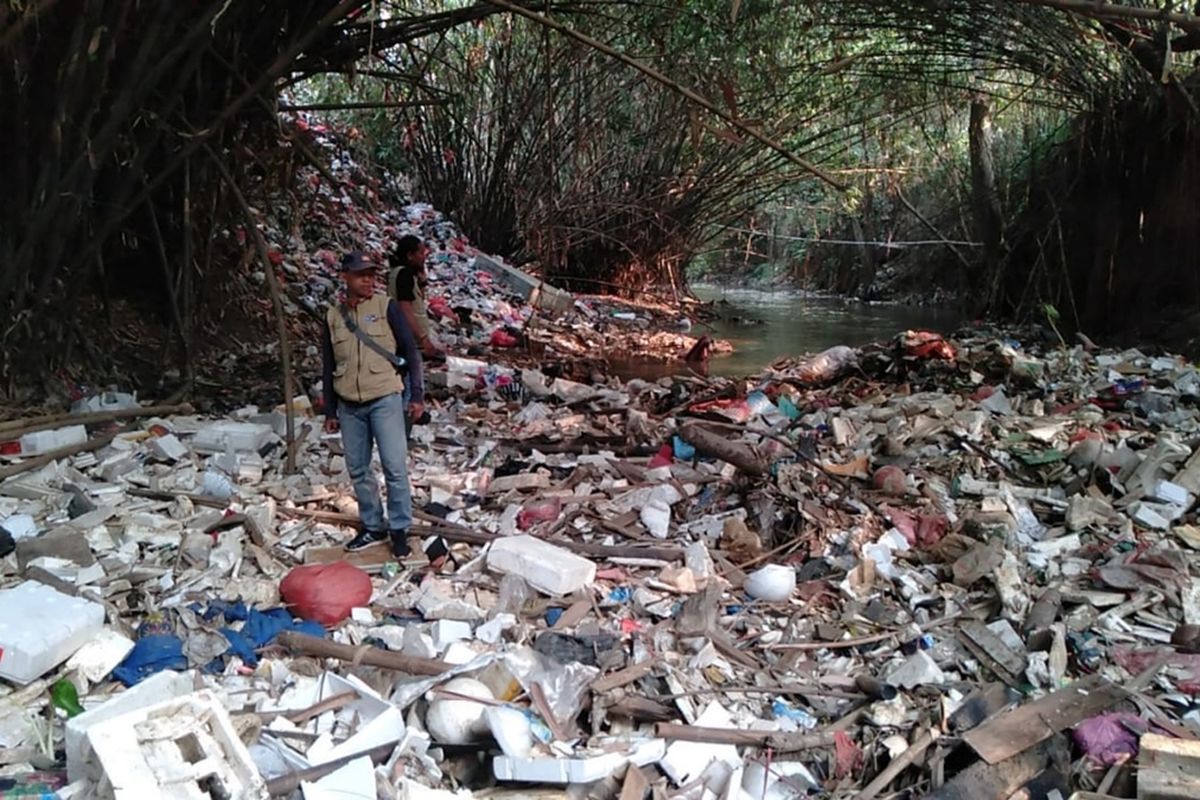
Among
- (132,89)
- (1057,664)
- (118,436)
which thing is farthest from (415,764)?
(132,89)

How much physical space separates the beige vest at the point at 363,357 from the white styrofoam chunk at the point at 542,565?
0.79 meters

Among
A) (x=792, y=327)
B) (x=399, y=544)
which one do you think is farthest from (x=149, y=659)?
(x=792, y=327)

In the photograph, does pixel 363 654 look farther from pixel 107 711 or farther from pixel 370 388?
pixel 370 388

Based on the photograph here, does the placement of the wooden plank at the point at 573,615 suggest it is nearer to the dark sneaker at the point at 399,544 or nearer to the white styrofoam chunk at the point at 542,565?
the white styrofoam chunk at the point at 542,565

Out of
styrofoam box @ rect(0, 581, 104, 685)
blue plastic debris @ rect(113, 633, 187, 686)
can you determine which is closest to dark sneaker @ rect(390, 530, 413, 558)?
blue plastic debris @ rect(113, 633, 187, 686)

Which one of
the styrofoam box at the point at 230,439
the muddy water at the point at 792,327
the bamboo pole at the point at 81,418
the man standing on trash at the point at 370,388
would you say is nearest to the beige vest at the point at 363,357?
the man standing on trash at the point at 370,388

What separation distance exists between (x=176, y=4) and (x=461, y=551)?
2.87m

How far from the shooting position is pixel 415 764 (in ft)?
8.07

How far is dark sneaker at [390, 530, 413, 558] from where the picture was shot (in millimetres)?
3742

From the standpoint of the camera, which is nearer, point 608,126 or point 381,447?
point 381,447

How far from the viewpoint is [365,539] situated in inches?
151

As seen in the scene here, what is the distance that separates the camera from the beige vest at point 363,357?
357cm

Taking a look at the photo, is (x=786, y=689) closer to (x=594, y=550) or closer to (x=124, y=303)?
(x=594, y=550)

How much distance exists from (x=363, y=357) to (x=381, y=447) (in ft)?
1.25
